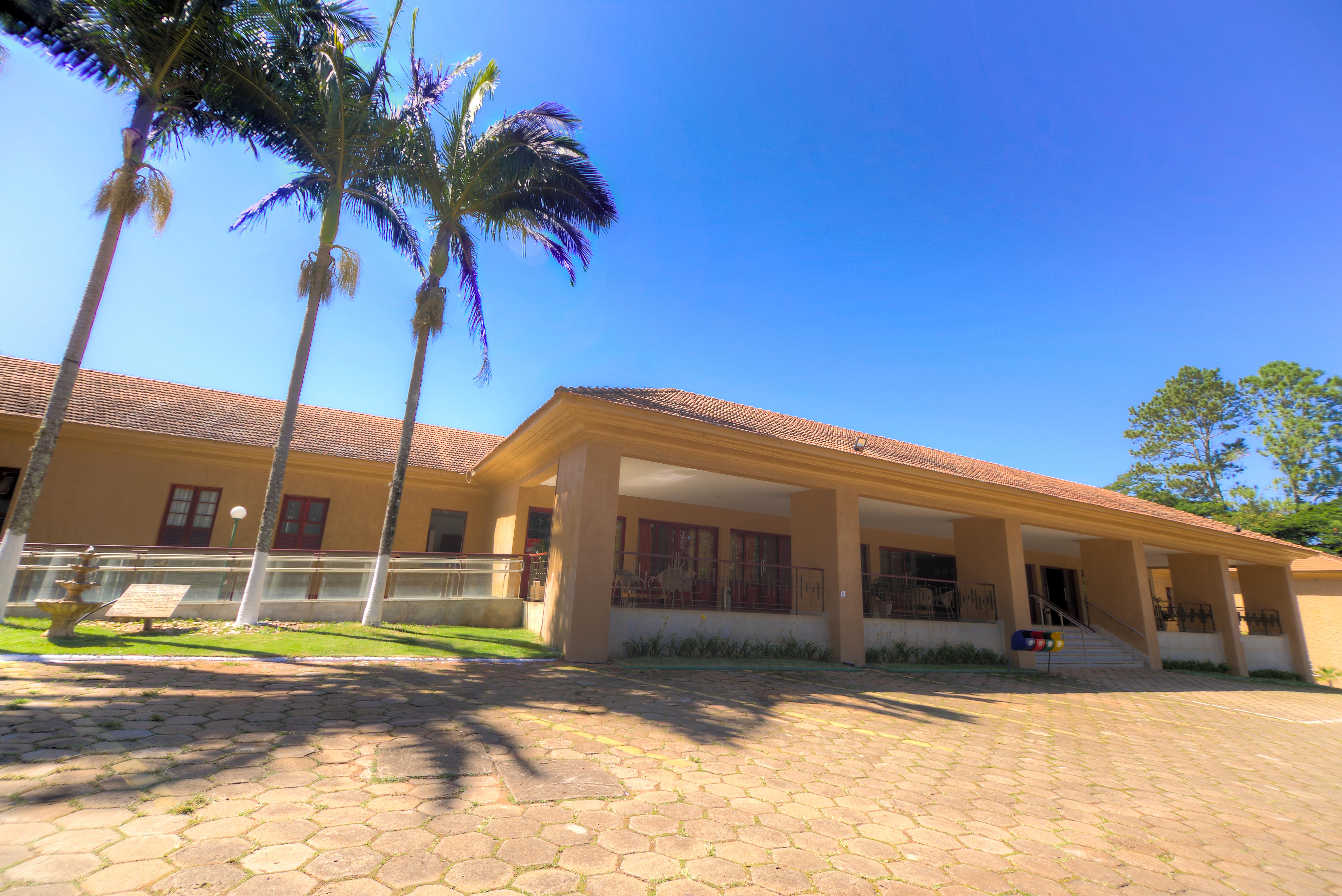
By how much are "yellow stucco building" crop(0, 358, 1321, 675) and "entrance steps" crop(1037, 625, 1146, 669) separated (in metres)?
0.06

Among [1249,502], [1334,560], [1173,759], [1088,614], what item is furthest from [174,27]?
[1249,502]

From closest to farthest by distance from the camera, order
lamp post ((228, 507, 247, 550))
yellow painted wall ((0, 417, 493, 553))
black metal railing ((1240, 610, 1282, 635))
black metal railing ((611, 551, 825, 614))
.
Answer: black metal railing ((611, 551, 825, 614))
lamp post ((228, 507, 247, 550))
yellow painted wall ((0, 417, 493, 553))
black metal railing ((1240, 610, 1282, 635))

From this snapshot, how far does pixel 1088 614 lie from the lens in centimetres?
1880

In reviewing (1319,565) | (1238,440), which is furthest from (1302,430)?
(1319,565)

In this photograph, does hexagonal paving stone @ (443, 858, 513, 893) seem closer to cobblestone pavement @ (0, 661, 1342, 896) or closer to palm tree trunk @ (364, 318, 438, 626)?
cobblestone pavement @ (0, 661, 1342, 896)

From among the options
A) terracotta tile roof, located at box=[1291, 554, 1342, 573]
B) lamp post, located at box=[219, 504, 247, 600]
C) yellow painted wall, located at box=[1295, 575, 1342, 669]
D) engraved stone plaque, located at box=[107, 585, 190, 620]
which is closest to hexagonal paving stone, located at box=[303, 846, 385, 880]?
engraved stone plaque, located at box=[107, 585, 190, 620]

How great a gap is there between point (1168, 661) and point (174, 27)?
984 inches

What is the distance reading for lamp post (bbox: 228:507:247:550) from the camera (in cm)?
1207

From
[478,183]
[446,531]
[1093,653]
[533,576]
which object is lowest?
[1093,653]

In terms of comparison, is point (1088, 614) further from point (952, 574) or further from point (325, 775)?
point (325, 775)

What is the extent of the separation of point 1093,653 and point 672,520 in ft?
36.3

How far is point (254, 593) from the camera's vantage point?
31.2 ft

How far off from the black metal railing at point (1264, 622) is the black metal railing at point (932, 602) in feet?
36.5

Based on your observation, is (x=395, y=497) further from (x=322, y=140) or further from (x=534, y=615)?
(x=322, y=140)
